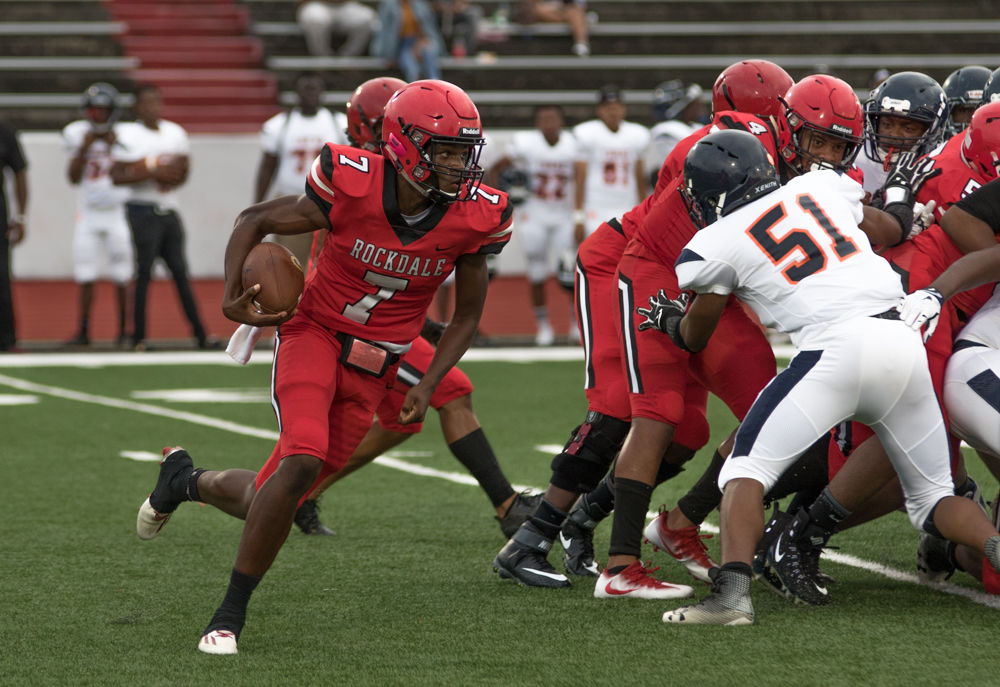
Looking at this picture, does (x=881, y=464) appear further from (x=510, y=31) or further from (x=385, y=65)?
(x=510, y=31)

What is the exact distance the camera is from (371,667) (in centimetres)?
362

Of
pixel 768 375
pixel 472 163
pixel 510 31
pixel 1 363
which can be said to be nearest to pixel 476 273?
pixel 472 163

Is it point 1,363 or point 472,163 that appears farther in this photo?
point 1,363

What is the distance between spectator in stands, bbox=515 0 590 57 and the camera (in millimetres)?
18938

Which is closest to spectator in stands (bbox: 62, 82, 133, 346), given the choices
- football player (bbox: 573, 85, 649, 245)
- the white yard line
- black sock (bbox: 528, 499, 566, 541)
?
the white yard line

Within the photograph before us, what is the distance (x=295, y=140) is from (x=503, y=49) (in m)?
8.21

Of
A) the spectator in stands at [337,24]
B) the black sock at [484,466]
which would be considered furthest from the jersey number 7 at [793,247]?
the spectator in stands at [337,24]

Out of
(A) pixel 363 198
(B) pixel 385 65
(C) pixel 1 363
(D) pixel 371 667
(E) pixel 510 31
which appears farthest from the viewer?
(E) pixel 510 31

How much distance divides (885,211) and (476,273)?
1.30 m

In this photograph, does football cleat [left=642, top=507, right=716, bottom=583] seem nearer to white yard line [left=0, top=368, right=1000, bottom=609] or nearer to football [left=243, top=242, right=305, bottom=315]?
white yard line [left=0, top=368, right=1000, bottom=609]

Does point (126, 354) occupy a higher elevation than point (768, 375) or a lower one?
lower

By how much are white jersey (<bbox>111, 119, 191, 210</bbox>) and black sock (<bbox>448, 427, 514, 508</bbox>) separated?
21.0 feet

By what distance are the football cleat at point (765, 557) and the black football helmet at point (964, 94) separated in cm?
192

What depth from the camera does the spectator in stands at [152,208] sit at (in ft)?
36.4
